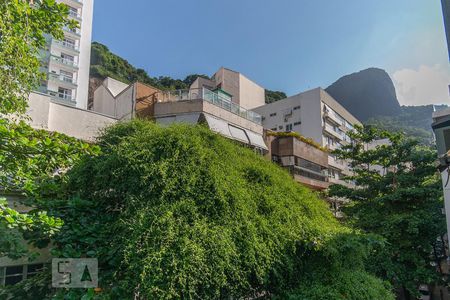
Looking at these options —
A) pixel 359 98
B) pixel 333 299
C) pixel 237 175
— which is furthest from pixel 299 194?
pixel 359 98

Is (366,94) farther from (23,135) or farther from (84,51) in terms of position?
(23,135)

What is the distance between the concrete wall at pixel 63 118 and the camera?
1230 centimetres

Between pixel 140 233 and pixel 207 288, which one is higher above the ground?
pixel 140 233

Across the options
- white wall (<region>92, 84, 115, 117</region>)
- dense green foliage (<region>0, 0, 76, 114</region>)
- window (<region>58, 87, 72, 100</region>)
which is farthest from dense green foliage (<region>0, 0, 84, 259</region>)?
window (<region>58, 87, 72, 100</region>)

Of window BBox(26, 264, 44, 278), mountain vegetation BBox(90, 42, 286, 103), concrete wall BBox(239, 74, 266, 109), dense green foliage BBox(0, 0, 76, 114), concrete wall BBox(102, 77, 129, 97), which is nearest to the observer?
dense green foliage BBox(0, 0, 76, 114)

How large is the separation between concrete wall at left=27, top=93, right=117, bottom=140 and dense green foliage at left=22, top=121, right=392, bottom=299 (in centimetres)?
552

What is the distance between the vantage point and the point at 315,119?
37.6 meters

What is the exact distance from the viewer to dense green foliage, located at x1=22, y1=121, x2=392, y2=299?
580 centimetres

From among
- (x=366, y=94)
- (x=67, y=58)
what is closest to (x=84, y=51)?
(x=67, y=58)

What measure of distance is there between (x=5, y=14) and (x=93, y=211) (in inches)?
159

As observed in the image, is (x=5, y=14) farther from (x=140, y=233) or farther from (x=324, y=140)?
(x=324, y=140)

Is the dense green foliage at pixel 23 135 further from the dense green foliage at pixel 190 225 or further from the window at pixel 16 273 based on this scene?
the window at pixel 16 273

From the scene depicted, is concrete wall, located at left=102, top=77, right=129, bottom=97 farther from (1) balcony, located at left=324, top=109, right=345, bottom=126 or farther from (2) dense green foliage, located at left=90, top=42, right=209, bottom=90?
(2) dense green foliage, located at left=90, top=42, right=209, bottom=90

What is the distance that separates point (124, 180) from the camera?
7.14 m
